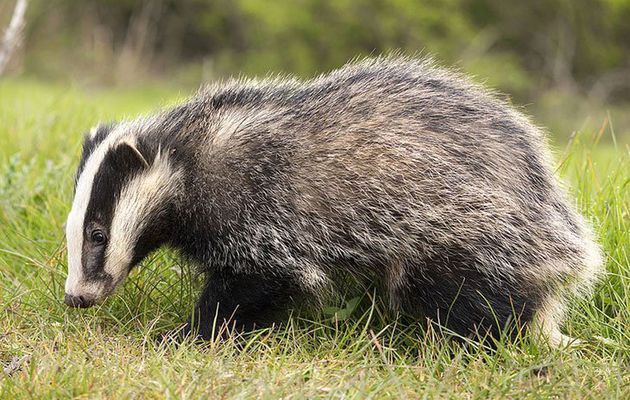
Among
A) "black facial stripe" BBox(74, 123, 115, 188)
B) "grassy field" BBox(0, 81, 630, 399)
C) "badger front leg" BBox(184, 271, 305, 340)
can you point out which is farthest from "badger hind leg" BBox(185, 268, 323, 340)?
"black facial stripe" BBox(74, 123, 115, 188)

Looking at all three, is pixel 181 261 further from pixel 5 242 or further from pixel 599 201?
pixel 599 201

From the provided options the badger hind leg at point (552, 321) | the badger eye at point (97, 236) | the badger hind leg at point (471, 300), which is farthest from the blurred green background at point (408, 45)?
the badger eye at point (97, 236)

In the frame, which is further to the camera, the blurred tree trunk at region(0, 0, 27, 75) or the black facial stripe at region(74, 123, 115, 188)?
the blurred tree trunk at region(0, 0, 27, 75)

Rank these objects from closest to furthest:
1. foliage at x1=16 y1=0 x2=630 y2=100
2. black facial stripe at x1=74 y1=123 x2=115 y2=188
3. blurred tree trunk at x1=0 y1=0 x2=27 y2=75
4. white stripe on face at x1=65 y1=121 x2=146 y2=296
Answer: white stripe on face at x1=65 y1=121 x2=146 y2=296, black facial stripe at x1=74 y1=123 x2=115 y2=188, blurred tree trunk at x1=0 y1=0 x2=27 y2=75, foliage at x1=16 y1=0 x2=630 y2=100

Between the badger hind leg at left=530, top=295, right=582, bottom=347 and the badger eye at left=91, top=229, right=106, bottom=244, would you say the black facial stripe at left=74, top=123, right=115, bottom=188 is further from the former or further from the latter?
the badger hind leg at left=530, top=295, right=582, bottom=347

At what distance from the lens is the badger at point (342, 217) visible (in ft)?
14.3

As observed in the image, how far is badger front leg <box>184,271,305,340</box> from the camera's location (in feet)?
14.5

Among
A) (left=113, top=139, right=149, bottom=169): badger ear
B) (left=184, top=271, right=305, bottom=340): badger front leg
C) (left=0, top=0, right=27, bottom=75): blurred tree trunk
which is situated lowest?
(left=184, top=271, right=305, bottom=340): badger front leg

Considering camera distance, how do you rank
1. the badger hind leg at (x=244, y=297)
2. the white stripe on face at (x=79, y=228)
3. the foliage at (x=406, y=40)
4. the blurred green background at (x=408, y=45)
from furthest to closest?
the foliage at (x=406, y=40), the blurred green background at (x=408, y=45), the badger hind leg at (x=244, y=297), the white stripe on face at (x=79, y=228)

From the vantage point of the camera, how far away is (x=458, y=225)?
435 centimetres

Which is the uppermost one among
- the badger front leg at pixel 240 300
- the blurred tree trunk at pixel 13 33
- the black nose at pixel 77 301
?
the blurred tree trunk at pixel 13 33

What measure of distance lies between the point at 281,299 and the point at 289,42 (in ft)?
47.2

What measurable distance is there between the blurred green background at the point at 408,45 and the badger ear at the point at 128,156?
11.1 meters

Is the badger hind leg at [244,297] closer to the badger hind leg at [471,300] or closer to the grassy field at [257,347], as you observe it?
the grassy field at [257,347]
